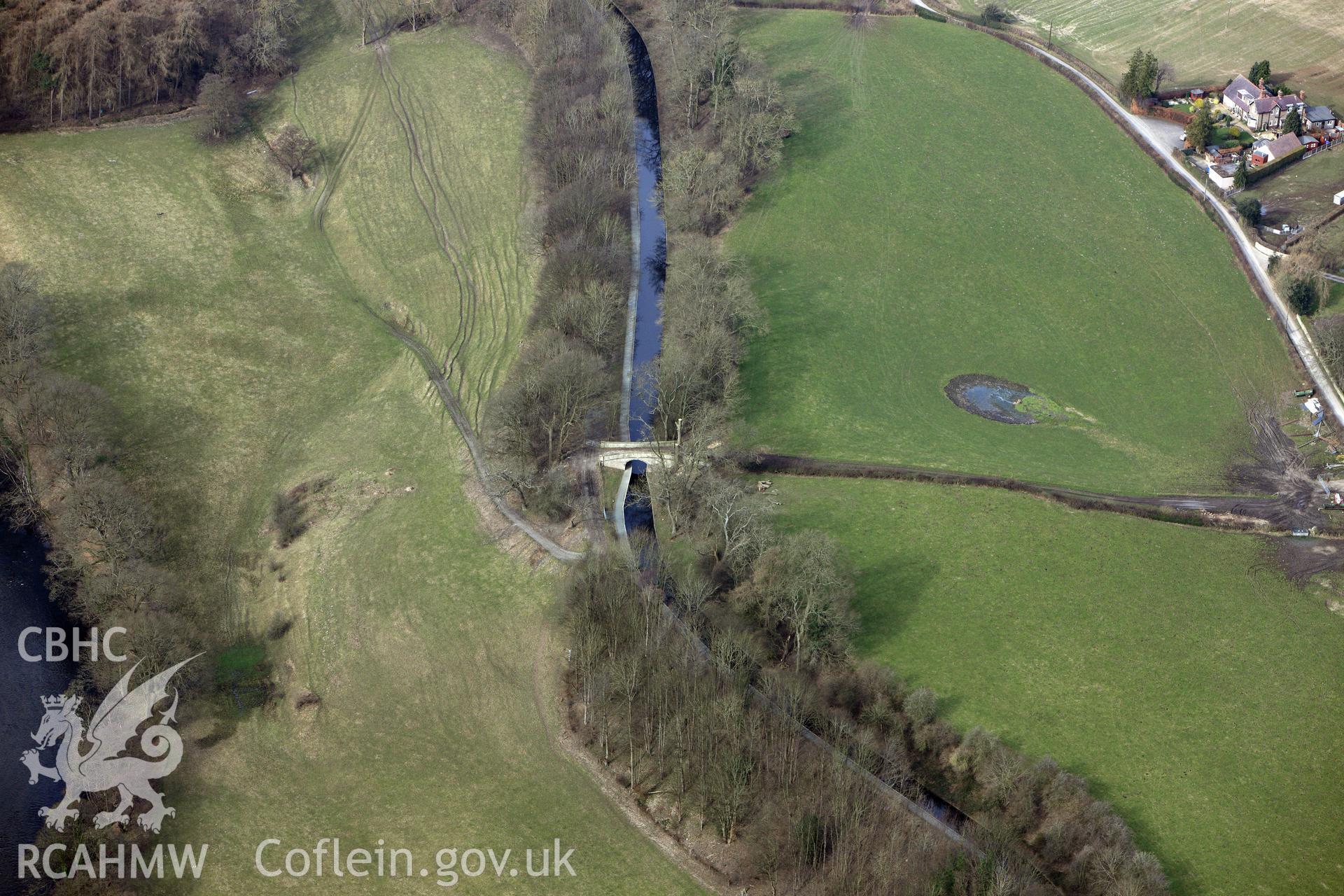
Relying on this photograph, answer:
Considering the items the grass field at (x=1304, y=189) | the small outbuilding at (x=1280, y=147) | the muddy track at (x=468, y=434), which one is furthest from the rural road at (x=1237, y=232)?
the muddy track at (x=468, y=434)

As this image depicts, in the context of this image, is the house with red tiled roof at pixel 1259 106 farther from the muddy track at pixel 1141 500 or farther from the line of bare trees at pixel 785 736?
the line of bare trees at pixel 785 736

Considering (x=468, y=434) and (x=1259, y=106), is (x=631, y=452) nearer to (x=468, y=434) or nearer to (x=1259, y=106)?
(x=468, y=434)

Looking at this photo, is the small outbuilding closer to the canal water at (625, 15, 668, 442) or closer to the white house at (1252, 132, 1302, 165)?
the white house at (1252, 132, 1302, 165)

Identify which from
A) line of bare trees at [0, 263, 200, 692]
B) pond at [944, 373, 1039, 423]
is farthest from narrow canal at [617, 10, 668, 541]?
line of bare trees at [0, 263, 200, 692]

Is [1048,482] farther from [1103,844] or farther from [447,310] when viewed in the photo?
[447,310]

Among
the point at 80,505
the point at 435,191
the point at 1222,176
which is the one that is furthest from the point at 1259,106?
the point at 80,505

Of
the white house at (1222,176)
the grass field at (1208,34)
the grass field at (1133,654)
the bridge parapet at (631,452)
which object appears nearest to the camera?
the grass field at (1133,654)
